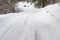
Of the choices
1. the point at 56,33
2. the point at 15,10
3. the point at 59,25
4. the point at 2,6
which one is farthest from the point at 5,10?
the point at 56,33

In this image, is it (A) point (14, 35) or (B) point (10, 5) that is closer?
(A) point (14, 35)

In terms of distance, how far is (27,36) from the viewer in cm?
523

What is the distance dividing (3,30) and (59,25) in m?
2.75

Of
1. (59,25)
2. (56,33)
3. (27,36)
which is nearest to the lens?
(27,36)

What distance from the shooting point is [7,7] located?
16422 millimetres

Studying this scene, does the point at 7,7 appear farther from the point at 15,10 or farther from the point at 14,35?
the point at 14,35

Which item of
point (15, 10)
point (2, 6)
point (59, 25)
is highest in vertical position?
A: point (59, 25)

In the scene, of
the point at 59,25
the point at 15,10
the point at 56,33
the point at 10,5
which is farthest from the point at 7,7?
the point at 56,33

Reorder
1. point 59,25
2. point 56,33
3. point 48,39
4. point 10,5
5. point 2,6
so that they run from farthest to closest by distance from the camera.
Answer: point 10,5 < point 2,6 < point 59,25 < point 56,33 < point 48,39

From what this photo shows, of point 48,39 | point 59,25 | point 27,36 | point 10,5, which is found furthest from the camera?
point 10,5

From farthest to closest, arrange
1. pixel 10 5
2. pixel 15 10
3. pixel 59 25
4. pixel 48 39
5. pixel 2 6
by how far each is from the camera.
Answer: pixel 15 10 < pixel 10 5 < pixel 2 6 < pixel 59 25 < pixel 48 39

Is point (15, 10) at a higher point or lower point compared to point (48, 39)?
lower

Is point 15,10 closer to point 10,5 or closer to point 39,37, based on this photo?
point 10,5

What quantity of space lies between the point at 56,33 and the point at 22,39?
61.1 inches
